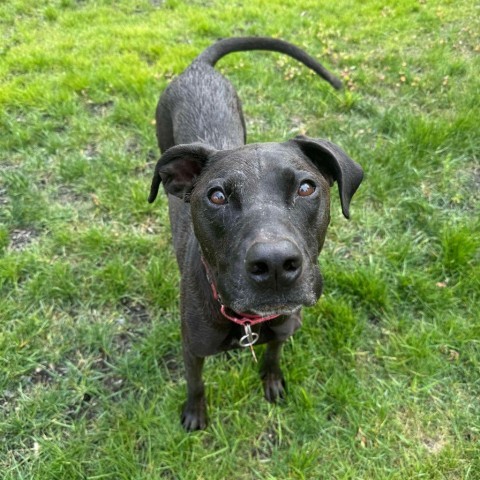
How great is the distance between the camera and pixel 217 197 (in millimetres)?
2082

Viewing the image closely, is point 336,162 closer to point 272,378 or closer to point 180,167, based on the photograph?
point 180,167

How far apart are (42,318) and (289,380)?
1.85 m

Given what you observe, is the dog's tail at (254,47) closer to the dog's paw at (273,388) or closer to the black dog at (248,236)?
the black dog at (248,236)

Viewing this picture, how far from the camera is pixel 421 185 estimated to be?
4.35 metres

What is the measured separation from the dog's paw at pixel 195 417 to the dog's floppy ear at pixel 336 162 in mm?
1529

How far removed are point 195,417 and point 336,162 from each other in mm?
1796

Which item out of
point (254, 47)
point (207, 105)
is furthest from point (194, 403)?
point (254, 47)

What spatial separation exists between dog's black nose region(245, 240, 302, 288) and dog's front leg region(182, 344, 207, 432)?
120 centimetres

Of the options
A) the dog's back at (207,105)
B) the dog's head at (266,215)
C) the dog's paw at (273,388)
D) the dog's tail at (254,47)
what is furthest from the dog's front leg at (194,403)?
the dog's tail at (254,47)

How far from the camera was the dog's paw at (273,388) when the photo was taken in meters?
3.08

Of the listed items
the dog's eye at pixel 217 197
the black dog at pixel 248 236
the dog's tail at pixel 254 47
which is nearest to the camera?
the black dog at pixel 248 236

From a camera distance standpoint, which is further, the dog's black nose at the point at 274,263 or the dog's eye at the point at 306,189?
the dog's eye at the point at 306,189

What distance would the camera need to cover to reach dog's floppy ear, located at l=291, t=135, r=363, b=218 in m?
2.31

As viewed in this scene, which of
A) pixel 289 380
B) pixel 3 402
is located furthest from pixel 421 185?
pixel 3 402
